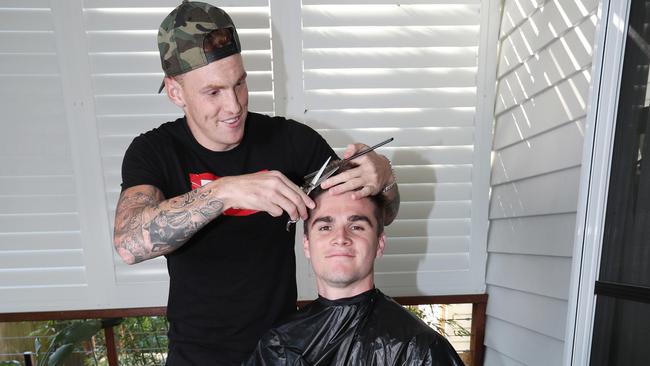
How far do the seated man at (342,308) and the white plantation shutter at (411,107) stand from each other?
0.80 m

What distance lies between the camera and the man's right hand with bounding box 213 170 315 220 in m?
1.00

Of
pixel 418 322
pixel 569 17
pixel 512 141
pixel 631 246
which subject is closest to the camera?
pixel 631 246

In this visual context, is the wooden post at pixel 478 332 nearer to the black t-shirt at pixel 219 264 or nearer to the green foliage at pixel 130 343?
Result: the black t-shirt at pixel 219 264

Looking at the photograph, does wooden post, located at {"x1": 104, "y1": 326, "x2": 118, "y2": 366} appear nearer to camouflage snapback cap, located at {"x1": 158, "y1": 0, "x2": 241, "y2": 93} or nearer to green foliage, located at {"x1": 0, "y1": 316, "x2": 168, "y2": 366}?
green foliage, located at {"x1": 0, "y1": 316, "x2": 168, "y2": 366}

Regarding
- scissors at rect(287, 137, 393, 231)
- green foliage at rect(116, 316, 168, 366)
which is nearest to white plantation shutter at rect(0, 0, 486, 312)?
scissors at rect(287, 137, 393, 231)

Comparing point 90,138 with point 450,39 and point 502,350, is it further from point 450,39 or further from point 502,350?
point 502,350

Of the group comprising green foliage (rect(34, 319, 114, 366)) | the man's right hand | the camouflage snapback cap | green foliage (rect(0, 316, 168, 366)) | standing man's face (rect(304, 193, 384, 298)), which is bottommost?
green foliage (rect(0, 316, 168, 366))

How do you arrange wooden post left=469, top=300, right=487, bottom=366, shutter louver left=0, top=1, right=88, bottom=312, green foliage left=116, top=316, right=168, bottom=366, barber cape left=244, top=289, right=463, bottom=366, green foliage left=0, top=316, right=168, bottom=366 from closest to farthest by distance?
barber cape left=244, top=289, right=463, bottom=366
shutter louver left=0, top=1, right=88, bottom=312
wooden post left=469, top=300, right=487, bottom=366
green foliage left=0, top=316, right=168, bottom=366
green foliage left=116, top=316, right=168, bottom=366

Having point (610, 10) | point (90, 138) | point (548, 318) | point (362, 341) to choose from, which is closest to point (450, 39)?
point (610, 10)

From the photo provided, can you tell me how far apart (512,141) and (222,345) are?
1.68 m

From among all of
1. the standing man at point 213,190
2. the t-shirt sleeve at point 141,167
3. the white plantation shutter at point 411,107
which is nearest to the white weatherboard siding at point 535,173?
the white plantation shutter at point 411,107

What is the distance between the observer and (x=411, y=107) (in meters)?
2.09

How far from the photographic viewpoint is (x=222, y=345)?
4.53 ft

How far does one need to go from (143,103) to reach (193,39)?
1.00 metres
